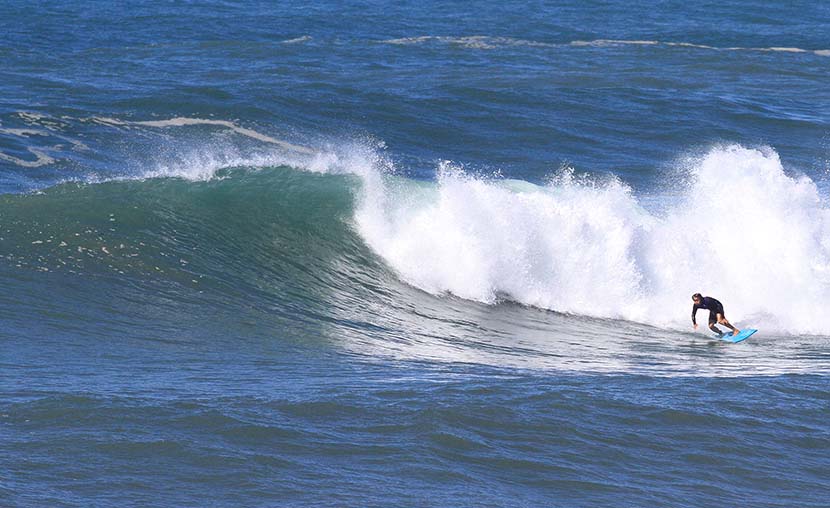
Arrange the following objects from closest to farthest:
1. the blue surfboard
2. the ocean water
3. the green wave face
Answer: the ocean water
the green wave face
the blue surfboard

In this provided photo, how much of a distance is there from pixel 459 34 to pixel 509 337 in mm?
29785

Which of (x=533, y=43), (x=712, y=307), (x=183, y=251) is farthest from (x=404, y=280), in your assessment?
(x=533, y=43)

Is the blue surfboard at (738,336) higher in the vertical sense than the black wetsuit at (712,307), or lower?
lower

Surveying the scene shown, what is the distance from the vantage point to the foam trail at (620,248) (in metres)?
16.7

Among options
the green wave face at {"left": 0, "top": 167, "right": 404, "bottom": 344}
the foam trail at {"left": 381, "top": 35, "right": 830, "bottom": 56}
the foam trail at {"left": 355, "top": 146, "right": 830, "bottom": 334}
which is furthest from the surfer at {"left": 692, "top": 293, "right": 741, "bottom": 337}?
the foam trail at {"left": 381, "top": 35, "right": 830, "bottom": 56}

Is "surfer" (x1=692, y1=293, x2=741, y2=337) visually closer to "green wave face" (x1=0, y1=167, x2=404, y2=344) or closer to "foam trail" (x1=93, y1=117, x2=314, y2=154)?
"green wave face" (x1=0, y1=167, x2=404, y2=344)

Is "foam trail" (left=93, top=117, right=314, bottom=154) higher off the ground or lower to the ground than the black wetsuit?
higher

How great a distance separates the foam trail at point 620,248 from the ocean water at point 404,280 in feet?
0.15

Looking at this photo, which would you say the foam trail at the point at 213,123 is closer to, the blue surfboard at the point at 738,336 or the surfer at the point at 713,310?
the surfer at the point at 713,310

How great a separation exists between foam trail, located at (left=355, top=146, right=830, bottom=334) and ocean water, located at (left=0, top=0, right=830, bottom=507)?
47mm

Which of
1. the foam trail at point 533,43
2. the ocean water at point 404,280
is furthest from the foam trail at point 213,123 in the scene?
the foam trail at point 533,43

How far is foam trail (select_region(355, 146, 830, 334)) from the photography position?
16.7 m

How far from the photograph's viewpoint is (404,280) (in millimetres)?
16984

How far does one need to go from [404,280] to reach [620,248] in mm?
3326
